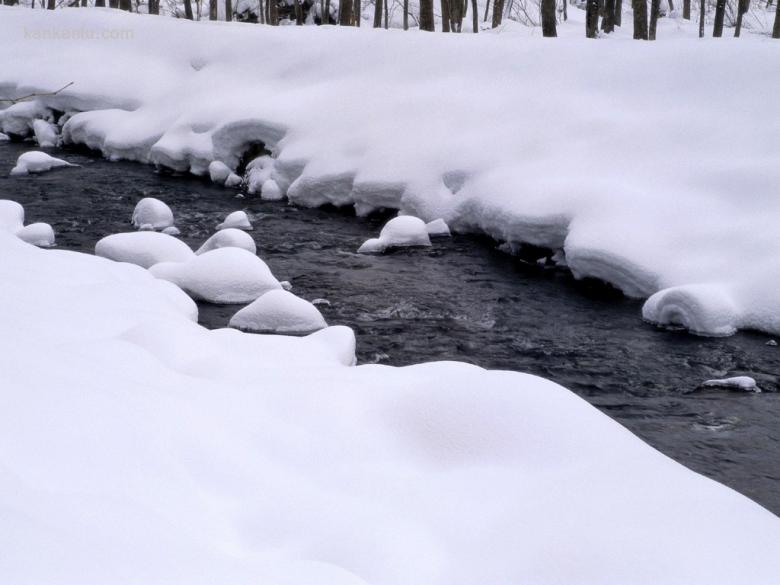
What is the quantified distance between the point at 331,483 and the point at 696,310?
172 inches

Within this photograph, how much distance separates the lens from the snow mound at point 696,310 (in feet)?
21.4

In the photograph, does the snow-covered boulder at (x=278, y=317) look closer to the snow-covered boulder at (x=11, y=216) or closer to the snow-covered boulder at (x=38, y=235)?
the snow-covered boulder at (x=38, y=235)

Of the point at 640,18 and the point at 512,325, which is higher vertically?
the point at 640,18

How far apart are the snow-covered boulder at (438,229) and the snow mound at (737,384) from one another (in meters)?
4.39

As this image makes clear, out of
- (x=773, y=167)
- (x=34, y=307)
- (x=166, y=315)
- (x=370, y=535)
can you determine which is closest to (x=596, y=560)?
(x=370, y=535)

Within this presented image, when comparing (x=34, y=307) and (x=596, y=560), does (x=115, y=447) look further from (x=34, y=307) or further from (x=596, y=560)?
(x=34, y=307)

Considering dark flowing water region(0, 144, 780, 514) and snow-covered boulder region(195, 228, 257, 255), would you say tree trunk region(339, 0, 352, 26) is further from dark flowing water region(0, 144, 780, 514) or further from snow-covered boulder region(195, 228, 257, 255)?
snow-covered boulder region(195, 228, 257, 255)

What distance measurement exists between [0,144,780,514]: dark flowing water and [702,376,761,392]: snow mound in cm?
8

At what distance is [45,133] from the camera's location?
15102 mm

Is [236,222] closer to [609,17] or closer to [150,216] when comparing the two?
[150,216]

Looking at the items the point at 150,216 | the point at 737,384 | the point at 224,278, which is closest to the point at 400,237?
the point at 224,278

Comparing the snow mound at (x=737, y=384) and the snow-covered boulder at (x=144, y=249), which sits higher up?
the snow-covered boulder at (x=144, y=249)

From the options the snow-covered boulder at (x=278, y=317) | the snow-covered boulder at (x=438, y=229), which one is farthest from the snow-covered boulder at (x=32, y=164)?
the snow-covered boulder at (x=278, y=317)

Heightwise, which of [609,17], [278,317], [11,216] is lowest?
[278,317]
